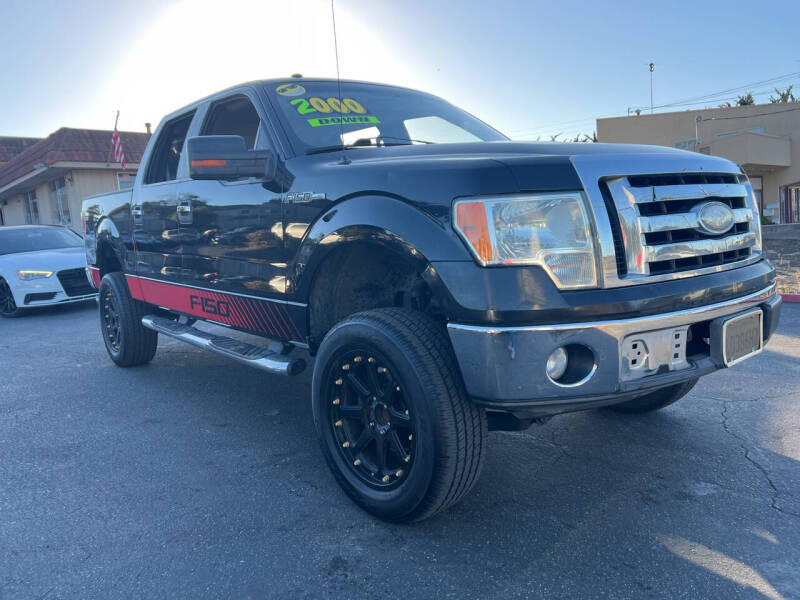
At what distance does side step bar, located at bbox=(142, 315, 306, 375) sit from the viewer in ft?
10.2

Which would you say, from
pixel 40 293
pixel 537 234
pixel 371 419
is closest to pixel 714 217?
pixel 537 234

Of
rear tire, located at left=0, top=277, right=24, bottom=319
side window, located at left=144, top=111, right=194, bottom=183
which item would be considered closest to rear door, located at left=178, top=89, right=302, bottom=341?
side window, located at left=144, top=111, right=194, bottom=183

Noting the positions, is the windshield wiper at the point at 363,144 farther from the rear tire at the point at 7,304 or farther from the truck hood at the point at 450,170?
the rear tire at the point at 7,304

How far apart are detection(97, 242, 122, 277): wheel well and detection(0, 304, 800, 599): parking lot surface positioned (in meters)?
1.66

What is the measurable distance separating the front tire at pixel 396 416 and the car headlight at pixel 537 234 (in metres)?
0.42

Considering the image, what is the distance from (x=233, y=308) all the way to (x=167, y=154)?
6.07 ft

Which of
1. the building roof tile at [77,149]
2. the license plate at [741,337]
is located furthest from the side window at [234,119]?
the building roof tile at [77,149]

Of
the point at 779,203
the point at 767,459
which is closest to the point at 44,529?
the point at 767,459

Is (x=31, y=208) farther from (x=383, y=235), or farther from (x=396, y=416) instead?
(x=396, y=416)

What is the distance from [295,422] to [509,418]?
5.79ft

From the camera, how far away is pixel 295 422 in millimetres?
3795

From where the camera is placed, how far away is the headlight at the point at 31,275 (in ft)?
28.6

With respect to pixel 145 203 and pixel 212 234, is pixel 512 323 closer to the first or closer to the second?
pixel 212 234

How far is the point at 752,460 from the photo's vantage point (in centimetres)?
297
